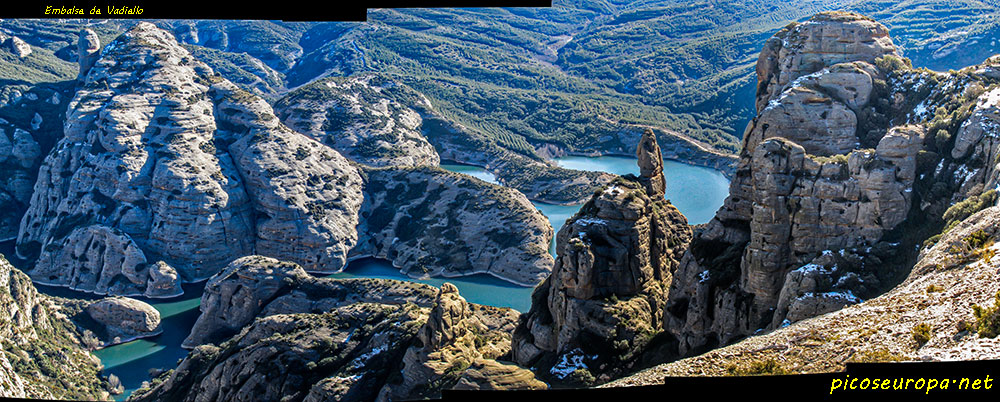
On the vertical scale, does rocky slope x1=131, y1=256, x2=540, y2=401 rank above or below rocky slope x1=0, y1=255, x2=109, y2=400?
above

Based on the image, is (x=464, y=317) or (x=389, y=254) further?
(x=389, y=254)

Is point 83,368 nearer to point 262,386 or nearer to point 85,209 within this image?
point 262,386

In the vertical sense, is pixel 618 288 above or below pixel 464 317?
above

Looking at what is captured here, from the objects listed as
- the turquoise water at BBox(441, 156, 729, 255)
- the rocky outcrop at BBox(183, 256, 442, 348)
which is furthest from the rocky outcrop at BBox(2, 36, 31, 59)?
the rocky outcrop at BBox(183, 256, 442, 348)

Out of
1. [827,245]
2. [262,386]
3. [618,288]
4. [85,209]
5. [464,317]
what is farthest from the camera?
[85,209]

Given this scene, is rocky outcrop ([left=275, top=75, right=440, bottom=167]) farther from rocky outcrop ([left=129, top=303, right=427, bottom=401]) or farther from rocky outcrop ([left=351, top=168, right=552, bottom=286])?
rocky outcrop ([left=129, top=303, right=427, bottom=401])

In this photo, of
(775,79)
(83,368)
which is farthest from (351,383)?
(83,368)

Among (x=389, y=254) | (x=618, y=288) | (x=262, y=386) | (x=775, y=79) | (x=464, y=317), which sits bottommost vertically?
(x=389, y=254)
